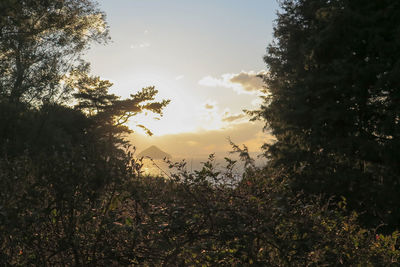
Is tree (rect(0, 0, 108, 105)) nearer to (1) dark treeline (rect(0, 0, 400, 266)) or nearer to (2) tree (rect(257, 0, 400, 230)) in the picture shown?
(1) dark treeline (rect(0, 0, 400, 266))

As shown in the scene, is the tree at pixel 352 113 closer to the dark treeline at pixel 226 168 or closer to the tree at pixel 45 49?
the dark treeline at pixel 226 168

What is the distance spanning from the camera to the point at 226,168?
4.24 metres

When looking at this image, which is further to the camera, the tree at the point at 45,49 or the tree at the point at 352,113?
the tree at the point at 45,49

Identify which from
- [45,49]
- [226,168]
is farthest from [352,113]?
[45,49]

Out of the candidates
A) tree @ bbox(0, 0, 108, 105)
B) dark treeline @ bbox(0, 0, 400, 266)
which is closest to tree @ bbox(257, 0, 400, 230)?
dark treeline @ bbox(0, 0, 400, 266)

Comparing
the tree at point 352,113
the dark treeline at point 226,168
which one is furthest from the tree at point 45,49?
the tree at point 352,113

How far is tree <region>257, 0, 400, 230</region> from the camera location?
399 inches

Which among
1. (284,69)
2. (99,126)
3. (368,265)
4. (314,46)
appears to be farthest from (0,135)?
(368,265)

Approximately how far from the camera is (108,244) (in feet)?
11.5

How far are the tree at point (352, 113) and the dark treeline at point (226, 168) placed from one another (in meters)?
0.04

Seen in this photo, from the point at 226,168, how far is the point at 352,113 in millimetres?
7837

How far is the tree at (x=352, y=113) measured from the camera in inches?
399

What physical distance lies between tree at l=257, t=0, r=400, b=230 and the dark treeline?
44 mm

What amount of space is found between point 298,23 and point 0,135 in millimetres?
15840
